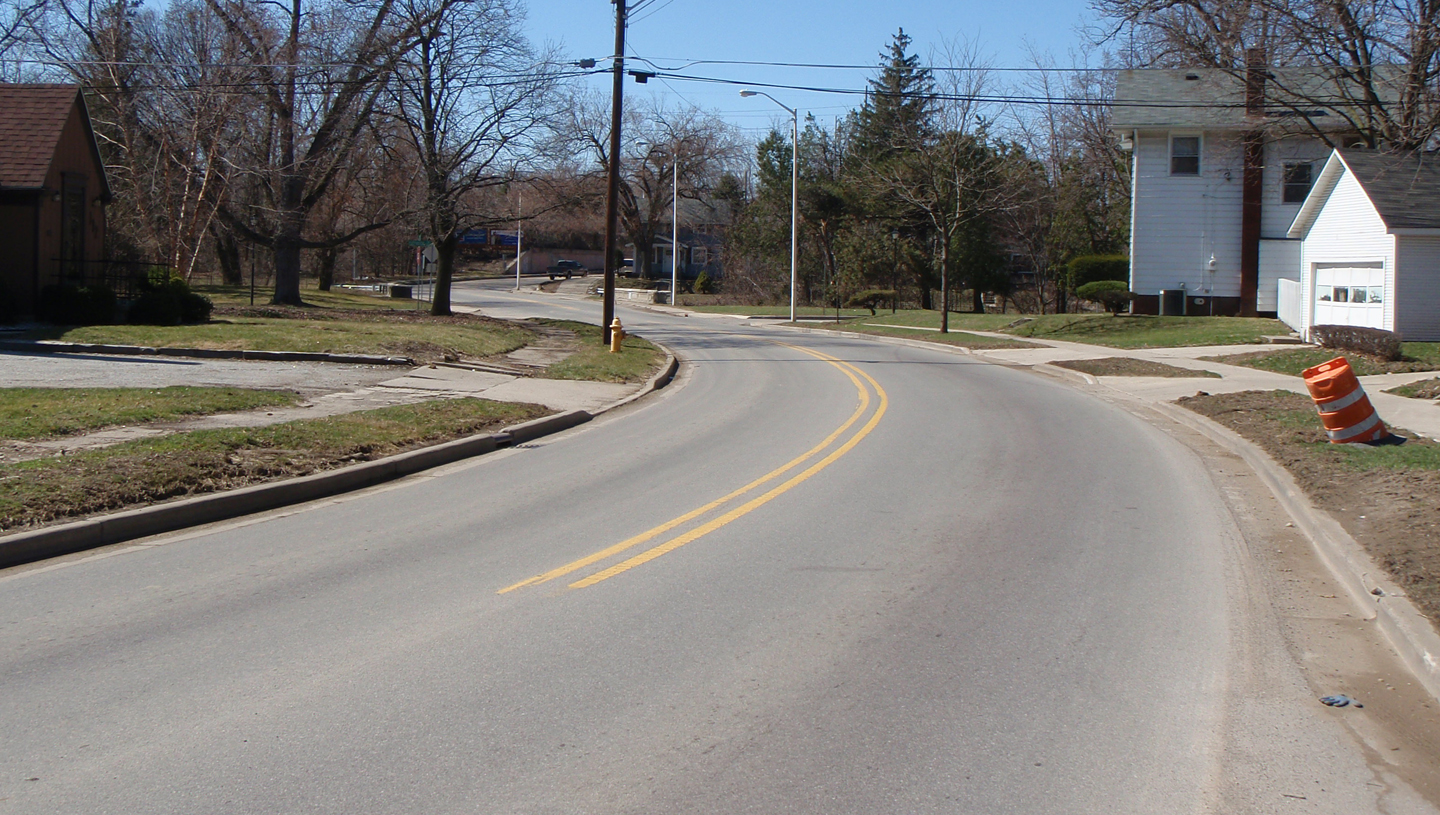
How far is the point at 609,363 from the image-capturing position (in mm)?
22750

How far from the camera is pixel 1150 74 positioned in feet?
128

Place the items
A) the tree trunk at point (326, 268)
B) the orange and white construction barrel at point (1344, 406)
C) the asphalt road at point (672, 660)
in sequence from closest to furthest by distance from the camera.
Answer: the asphalt road at point (672, 660), the orange and white construction barrel at point (1344, 406), the tree trunk at point (326, 268)

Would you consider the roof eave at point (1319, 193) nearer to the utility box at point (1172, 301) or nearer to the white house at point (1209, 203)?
the white house at point (1209, 203)

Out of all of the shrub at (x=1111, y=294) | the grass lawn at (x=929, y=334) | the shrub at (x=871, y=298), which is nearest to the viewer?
the grass lawn at (x=929, y=334)

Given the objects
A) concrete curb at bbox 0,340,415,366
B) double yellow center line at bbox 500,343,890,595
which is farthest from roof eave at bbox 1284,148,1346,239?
concrete curb at bbox 0,340,415,366

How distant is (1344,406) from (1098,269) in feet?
104

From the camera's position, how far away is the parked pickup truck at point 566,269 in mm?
92938

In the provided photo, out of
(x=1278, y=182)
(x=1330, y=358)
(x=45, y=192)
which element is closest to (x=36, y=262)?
(x=45, y=192)

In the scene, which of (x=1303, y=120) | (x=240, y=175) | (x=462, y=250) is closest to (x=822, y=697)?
(x=240, y=175)

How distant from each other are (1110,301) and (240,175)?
27773 mm

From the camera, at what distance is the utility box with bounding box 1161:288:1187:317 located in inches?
1467

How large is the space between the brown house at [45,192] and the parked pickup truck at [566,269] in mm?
63456

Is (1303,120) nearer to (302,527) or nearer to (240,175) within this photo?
(240,175)

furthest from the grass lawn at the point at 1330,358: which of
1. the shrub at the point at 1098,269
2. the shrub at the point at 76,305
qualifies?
the shrub at the point at 76,305
